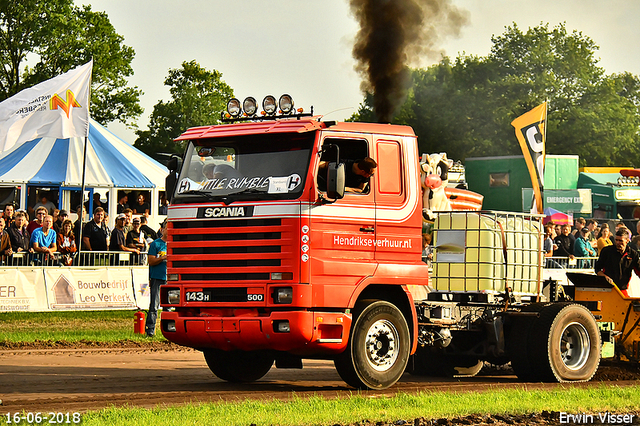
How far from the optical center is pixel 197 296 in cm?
1110

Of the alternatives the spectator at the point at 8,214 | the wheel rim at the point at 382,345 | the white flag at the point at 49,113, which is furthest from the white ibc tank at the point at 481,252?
the white flag at the point at 49,113

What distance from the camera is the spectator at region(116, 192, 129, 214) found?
1160 inches

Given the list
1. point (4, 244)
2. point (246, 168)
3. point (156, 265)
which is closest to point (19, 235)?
point (4, 244)

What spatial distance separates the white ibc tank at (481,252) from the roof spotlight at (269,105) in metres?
3.01

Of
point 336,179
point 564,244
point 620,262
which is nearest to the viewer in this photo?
point 336,179

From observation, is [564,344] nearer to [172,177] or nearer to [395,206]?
[395,206]

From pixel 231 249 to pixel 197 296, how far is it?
2.53 feet

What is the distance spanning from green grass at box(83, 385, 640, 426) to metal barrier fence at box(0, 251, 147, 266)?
12576 mm

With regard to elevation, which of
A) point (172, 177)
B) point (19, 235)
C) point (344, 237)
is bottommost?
point (344, 237)

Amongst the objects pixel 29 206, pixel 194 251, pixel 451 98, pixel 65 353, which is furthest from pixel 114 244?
pixel 451 98

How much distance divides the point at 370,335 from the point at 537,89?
7038 cm

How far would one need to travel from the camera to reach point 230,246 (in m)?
Result: 10.8

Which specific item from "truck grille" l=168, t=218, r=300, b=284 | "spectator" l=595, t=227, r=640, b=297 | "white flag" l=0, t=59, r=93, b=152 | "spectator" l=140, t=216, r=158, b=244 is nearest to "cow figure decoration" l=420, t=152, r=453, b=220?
"truck grille" l=168, t=218, r=300, b=284

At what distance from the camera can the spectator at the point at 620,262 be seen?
15.3 m
